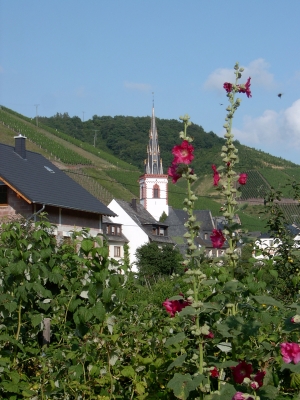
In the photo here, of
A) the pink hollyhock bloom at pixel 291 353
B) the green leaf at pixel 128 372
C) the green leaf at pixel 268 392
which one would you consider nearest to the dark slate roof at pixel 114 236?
the green leaf at pixel 128 372

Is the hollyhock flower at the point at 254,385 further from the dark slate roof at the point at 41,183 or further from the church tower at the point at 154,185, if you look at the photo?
the church tower at the point at 154,185

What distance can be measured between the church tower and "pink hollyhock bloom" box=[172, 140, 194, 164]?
7915 cm

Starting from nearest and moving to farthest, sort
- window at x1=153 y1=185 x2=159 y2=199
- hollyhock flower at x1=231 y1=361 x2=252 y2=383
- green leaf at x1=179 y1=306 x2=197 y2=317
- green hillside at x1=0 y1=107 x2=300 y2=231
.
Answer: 1. green leaf at x1=179 y1=306 x2=197 y2=317
2. hollyhock flower at x1=231 y1=361 x2=252 y2=383
3. window at x1=153 y1=185 x2=159 y2=199
4. green hillside at x1=0 y1=107 x2=300 y2=231

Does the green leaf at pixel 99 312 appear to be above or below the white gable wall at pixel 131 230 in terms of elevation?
below

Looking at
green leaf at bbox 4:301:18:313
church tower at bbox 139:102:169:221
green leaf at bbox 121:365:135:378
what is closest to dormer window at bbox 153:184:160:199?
church tower at bbox 139:102:169:221

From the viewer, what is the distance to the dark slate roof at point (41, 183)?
32338 mm

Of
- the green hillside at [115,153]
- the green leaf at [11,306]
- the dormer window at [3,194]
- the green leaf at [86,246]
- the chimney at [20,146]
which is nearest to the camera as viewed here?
the green leaf at [86,246]

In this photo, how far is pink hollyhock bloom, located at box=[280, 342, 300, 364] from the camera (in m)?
2.99

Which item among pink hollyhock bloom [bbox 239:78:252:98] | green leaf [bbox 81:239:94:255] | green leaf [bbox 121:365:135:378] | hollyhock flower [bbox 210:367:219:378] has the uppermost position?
pink hollyhock bloom [bbox 239:78:252:98]

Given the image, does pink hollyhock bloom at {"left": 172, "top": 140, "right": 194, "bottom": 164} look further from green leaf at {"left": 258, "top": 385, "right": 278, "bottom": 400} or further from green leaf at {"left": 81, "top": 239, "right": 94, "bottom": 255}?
green leaf at {"left": 81, "top": 239, "right": 94, "bottom": 255}

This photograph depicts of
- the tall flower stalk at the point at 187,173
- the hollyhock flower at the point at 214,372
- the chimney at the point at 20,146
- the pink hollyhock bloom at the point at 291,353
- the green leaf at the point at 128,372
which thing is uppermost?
the chimney at the point at 20,146

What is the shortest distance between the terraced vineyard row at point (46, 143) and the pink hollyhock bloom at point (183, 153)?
89.8 m

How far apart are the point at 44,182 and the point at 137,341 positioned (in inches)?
1205

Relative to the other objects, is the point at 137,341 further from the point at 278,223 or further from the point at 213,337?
the point at 278,223
